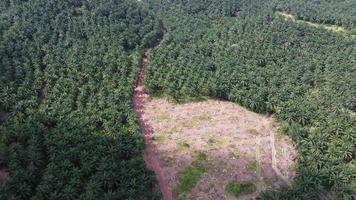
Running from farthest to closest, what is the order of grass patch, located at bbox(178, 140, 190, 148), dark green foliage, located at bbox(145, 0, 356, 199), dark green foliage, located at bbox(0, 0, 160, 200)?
grass patch, located at bbox(178, 140, 190, 148) < dark green foliage, located at bbox(145, 0, 356, 199) < dark green foliage, located at bbox(0, 0, 160, 200)

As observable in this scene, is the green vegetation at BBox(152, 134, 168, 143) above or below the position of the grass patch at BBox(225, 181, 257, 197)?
above

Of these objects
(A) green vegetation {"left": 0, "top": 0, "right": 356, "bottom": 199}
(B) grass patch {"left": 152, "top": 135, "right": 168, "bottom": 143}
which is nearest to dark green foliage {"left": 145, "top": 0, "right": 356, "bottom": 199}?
(A) green vegetation {"left": 0, "top": 0, "right": 356, "bottom": 199}

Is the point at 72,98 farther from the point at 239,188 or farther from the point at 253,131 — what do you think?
the point at 239,188

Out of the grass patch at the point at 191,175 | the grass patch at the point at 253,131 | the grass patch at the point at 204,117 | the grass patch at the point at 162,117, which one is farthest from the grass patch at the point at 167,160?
the grass patch at the point at 253,131

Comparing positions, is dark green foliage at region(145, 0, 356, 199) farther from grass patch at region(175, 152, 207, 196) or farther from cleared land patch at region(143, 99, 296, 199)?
grass patch at region(175, 152, 207, 196)

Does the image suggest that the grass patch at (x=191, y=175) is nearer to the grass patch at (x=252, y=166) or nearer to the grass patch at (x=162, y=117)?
the grass patch at (x=252, y=166)

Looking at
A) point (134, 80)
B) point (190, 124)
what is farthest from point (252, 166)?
point (134, 80)
